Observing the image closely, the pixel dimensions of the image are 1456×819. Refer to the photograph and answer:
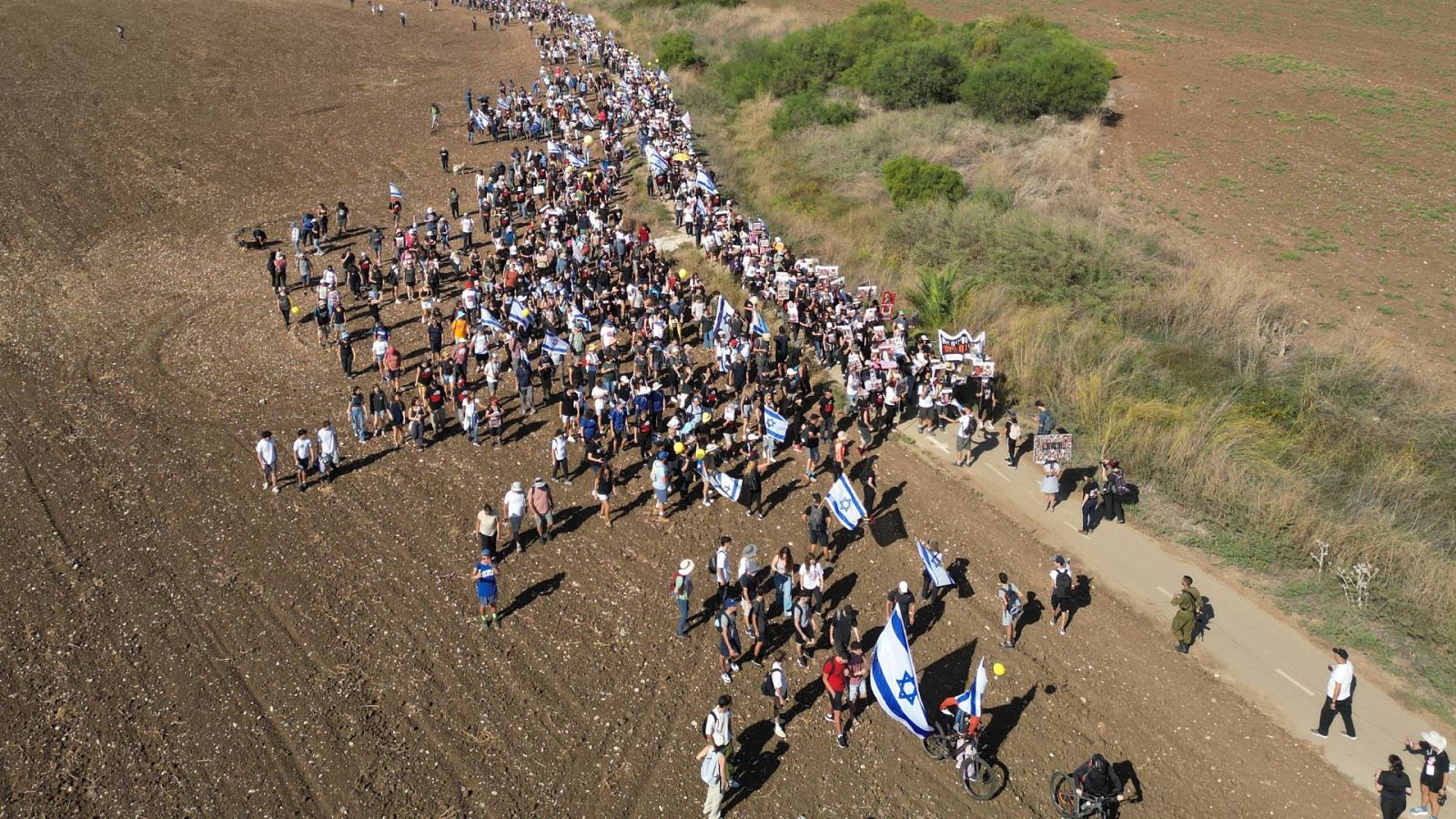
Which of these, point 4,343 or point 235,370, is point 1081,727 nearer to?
point 235,370

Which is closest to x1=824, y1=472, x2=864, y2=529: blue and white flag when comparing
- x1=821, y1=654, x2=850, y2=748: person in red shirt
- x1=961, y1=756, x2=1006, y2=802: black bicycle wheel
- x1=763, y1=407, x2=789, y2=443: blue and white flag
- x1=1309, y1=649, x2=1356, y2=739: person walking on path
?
x1=763, y1=407, x2=789, y2=443: blue and white flag

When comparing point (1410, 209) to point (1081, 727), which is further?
point (1410, 209)

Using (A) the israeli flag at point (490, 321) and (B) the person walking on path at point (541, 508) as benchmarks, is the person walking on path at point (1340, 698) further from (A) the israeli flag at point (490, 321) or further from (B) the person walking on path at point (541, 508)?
(A) the israeli flag at point (490, 321)

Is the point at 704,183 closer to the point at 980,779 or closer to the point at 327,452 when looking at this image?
the point at 327,452

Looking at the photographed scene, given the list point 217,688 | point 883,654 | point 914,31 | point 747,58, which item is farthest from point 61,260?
point 914,31

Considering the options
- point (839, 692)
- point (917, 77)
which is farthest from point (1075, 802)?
point (917, 77)
